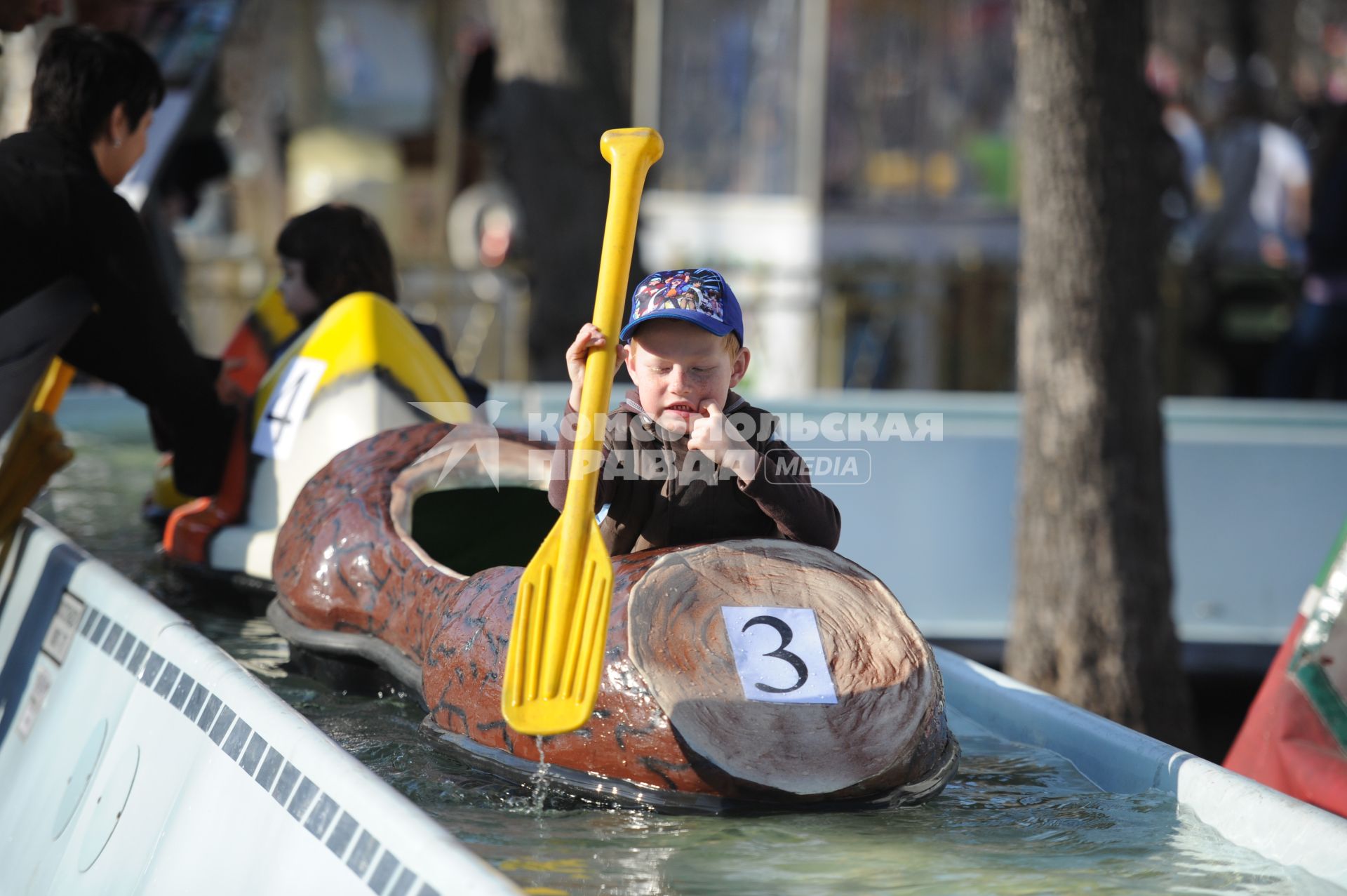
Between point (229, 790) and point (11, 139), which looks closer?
point (229, 790)

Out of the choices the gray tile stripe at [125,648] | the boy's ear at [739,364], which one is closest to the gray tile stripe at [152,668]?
the gray tile stripe at [125,648]

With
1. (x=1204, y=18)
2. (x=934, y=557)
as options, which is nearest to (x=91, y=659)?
(x=934, y=557)

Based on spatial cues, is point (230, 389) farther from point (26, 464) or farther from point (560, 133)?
point (560, 133)

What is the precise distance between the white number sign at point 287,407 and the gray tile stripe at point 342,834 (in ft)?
7.30

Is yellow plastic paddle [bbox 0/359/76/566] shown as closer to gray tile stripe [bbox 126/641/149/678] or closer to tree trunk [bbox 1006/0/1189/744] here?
gray tile stripe [bbox 126/641/149/678]

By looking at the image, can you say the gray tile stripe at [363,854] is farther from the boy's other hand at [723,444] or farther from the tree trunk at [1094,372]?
the tree trunk at [1094,372]

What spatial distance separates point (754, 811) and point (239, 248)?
1206 cm

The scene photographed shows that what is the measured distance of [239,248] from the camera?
13719mm

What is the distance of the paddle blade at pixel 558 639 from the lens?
2.41 meters

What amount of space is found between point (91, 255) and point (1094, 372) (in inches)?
117

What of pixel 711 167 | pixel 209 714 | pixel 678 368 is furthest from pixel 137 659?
pixel 711 167

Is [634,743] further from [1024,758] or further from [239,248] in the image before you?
[239,248]

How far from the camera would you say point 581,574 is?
2488mm

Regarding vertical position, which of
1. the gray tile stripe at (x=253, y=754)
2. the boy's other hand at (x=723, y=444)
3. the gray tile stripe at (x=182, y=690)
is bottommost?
the gray tile stripe at (x=253, y=754)
